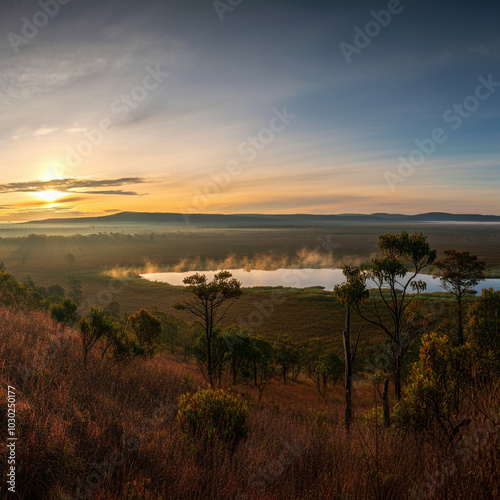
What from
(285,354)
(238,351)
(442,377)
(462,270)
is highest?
(442,377)

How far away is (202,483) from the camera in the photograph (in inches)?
188

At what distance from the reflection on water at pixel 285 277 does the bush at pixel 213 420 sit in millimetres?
122630

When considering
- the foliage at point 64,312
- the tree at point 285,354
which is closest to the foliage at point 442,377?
the foliage at point 64,312

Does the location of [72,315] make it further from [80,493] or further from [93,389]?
[80,493]

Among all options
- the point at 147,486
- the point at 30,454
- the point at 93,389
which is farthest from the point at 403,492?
the point at 93,389

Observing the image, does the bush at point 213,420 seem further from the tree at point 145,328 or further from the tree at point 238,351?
the tree at point 238,351

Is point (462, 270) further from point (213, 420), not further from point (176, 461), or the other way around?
point (176, 461)

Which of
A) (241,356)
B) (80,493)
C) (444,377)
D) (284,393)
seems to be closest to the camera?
(80,493)

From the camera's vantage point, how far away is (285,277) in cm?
16238

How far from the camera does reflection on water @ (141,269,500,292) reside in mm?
137125

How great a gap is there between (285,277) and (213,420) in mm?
157224

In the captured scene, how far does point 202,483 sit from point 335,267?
19341cm

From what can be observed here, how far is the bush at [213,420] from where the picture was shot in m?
6.25

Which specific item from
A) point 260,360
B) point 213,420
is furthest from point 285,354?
point 213,420
